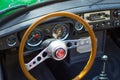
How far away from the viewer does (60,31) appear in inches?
66.3

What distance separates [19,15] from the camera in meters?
1.64

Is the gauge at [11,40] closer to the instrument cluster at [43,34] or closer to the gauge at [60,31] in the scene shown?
the instrument cluster at [43,34]

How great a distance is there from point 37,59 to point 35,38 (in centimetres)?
17

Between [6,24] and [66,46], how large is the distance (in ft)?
1.23

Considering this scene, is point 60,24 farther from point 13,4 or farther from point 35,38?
point 13,4

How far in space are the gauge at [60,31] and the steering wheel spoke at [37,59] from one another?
0.18 meters

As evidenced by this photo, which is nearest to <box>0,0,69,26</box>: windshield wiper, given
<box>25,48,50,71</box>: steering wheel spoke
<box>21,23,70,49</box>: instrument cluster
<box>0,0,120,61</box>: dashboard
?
<box>0,0,120,61</box>: dashboard

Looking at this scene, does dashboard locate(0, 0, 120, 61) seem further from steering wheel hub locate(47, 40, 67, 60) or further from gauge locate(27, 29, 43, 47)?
steering wheel hub locate(47, 40, 67, 60)

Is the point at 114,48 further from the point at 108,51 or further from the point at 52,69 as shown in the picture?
the point at 52,69

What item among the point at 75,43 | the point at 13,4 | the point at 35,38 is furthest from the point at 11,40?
the point at 75,43

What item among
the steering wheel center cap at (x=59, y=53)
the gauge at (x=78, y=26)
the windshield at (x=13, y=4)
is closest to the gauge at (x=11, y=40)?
the windshield at (x=13, y=4)

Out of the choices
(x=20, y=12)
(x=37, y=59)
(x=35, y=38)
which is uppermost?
(x=20, y=12)

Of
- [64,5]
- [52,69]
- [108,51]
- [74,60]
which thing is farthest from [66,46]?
[108,51]

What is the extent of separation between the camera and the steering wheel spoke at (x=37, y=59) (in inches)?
58.2
